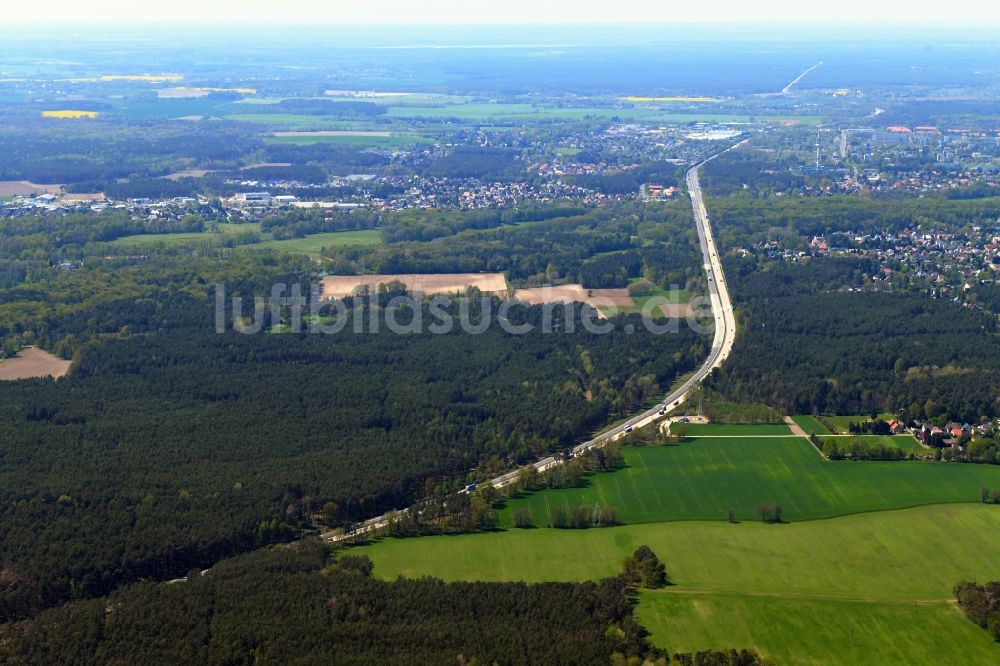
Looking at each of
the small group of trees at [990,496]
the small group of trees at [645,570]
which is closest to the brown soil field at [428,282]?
the small group of trees at [990,496]

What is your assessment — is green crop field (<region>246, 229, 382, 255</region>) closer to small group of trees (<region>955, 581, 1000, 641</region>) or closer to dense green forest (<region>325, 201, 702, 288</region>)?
dense green forest (<region>325, 201, 702, 288</region>)

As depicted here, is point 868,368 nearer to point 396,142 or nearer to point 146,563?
point 146,563

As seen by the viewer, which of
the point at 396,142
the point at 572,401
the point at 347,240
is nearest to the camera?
the point at 572,401

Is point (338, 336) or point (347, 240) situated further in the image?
point (347, 240)

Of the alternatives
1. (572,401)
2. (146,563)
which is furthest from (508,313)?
(146,563)

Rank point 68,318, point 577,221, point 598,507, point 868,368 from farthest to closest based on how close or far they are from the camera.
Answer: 1. point 577,221
2. point 68,318
3. point 868,368
4. point 598,507
